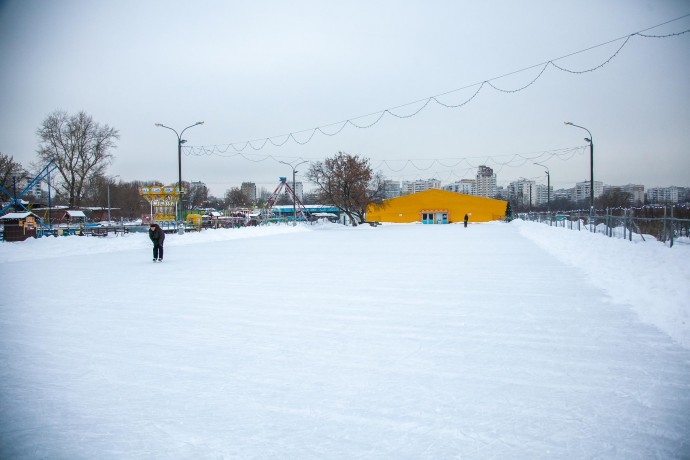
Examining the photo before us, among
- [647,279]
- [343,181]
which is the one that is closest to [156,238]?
[647,279]

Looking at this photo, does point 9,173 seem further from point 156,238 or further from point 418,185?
point 418,185

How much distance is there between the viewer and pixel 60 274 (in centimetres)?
1191

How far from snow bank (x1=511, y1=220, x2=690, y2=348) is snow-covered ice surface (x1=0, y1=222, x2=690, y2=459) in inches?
2.4

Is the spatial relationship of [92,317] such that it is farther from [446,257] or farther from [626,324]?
[446,257]

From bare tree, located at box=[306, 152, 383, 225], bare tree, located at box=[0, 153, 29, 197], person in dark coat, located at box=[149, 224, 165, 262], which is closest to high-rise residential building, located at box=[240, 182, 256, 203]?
bare tree, located at box=[306, 152, 383, 225]

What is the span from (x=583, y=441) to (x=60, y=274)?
13.1 meters

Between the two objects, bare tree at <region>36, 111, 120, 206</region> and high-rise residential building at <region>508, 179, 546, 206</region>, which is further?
high-rise residential building at <region>508, 179, 546, 206</region>

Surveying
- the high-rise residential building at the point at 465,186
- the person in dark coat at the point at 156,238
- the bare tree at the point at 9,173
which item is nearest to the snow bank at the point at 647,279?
the person in dark coat at the point at 156,238

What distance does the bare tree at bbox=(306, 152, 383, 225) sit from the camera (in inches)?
2242

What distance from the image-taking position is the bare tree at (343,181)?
56.9 m

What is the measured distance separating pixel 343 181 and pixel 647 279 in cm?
4989

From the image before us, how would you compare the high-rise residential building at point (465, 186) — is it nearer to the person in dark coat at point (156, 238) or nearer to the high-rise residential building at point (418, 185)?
the high-rise residential building at point (418, 185)

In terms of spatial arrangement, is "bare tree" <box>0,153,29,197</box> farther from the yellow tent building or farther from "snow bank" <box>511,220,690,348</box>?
the yellow tent building

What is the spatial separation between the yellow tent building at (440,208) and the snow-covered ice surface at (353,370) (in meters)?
66.4
